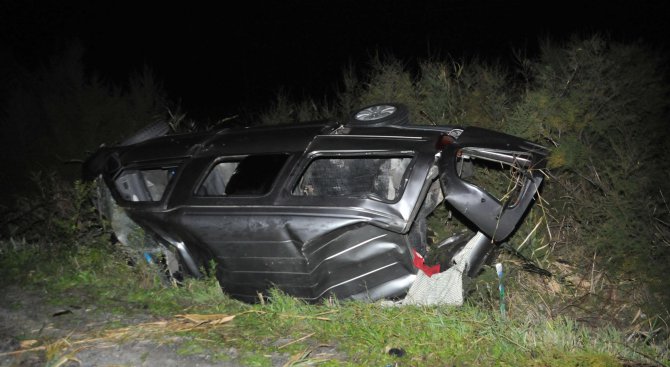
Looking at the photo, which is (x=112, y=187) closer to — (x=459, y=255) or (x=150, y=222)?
(x=150, y=222)

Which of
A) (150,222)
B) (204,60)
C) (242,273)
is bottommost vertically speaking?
(204,60)

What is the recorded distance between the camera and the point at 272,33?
99.8ft

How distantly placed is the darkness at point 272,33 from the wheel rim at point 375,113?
12.5 meters

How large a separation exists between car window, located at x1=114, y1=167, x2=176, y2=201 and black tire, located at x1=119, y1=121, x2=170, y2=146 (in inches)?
13.6

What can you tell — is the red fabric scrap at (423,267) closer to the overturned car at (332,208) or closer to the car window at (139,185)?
the overturned car at (332,208)

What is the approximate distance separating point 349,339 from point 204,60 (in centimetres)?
3066

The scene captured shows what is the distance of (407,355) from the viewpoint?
3010mm

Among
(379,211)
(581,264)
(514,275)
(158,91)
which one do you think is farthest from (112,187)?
(158,91)

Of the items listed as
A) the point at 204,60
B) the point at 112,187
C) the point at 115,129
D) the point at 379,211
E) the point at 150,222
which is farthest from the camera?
the point at 204,60

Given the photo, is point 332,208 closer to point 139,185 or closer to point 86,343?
point 86,343

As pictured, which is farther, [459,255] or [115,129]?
[115,129]

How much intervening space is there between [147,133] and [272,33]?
26.4 m

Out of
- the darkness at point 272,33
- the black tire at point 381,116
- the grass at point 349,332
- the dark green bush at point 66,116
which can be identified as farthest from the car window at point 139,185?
the darkness at point 272,33

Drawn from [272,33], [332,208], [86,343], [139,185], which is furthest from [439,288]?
[272,33]
